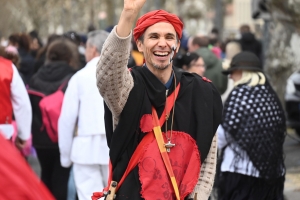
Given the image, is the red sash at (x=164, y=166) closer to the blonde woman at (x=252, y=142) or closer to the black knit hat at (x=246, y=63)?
the blonde woman at (x=252, y=142)

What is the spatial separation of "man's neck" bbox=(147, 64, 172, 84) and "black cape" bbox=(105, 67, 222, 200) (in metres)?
0.04

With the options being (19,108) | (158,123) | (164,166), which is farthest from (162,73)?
(19,108)

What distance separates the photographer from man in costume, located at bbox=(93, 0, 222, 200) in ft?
14.2

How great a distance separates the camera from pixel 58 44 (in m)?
8.94

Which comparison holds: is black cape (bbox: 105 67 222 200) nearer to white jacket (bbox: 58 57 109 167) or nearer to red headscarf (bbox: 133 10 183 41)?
red headscarf (bbox: 133 10 183 41)

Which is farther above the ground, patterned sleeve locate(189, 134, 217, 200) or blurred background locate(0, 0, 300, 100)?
patterned sleeve locate(189, 134, 217, 200)

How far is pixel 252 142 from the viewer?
6.79 meters

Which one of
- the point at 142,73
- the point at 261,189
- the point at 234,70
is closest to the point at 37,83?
the point at 234,70

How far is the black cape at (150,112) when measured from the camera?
14.3 feet

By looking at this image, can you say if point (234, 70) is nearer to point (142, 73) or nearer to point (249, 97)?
point (249, 97)

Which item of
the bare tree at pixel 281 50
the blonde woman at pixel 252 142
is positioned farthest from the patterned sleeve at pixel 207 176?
the bare tree at pixel 281 50

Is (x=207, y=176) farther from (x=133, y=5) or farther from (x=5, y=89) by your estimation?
(x=5, y=89)

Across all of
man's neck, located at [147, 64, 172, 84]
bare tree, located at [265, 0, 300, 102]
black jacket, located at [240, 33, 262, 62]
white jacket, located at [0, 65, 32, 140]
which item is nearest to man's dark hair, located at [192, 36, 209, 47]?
bare tree, located at [265, 0, 300, 102]

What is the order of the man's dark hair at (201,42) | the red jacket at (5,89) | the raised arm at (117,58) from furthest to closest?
1. the man's dark hair at (201,42)
2. the red jacket at (5,89)
3. the raised arm at (117,58)
